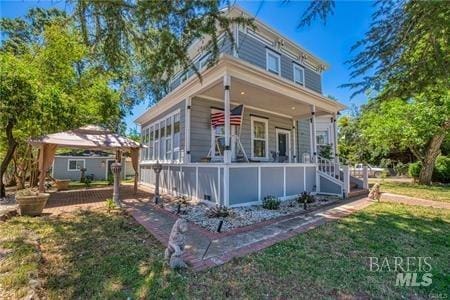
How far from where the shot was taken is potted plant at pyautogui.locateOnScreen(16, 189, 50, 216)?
6160 mm

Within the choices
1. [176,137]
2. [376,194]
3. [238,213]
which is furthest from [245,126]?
[376,194]

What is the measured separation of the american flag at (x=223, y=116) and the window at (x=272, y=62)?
3414mm

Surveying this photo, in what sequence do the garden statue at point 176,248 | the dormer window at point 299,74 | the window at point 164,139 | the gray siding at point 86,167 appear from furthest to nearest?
the gray siding at point 86,167 → the dormer window at point 299,74 → the window at point 164,139 → the garden statue at point 176,248

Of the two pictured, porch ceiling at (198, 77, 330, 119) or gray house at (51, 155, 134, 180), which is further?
gray house at (51, 155, 134, 180)

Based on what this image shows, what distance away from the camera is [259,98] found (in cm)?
946

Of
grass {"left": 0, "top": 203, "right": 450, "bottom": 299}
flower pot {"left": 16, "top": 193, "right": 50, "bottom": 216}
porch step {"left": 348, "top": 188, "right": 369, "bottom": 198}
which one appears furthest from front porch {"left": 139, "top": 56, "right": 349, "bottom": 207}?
flower pot {"left": 16, "top": 193, "right": 50, "bottom": 216}

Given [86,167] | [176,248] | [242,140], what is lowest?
[176,248]

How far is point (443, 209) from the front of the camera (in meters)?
7.29

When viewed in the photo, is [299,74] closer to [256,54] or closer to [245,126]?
[256,54]

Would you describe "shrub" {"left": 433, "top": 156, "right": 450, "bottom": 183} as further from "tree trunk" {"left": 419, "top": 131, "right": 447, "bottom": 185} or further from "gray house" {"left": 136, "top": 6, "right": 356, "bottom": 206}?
"gray house" {"left": 136, "top": 6, "right": 356, "bottom": 206}

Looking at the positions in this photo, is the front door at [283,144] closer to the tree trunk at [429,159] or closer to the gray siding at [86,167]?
the tree trunk at [429,159]

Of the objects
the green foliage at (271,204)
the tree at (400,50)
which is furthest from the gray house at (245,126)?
the tree at (400,50)

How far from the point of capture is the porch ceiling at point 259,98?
8111 millimetres

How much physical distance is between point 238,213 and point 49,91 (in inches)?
358
